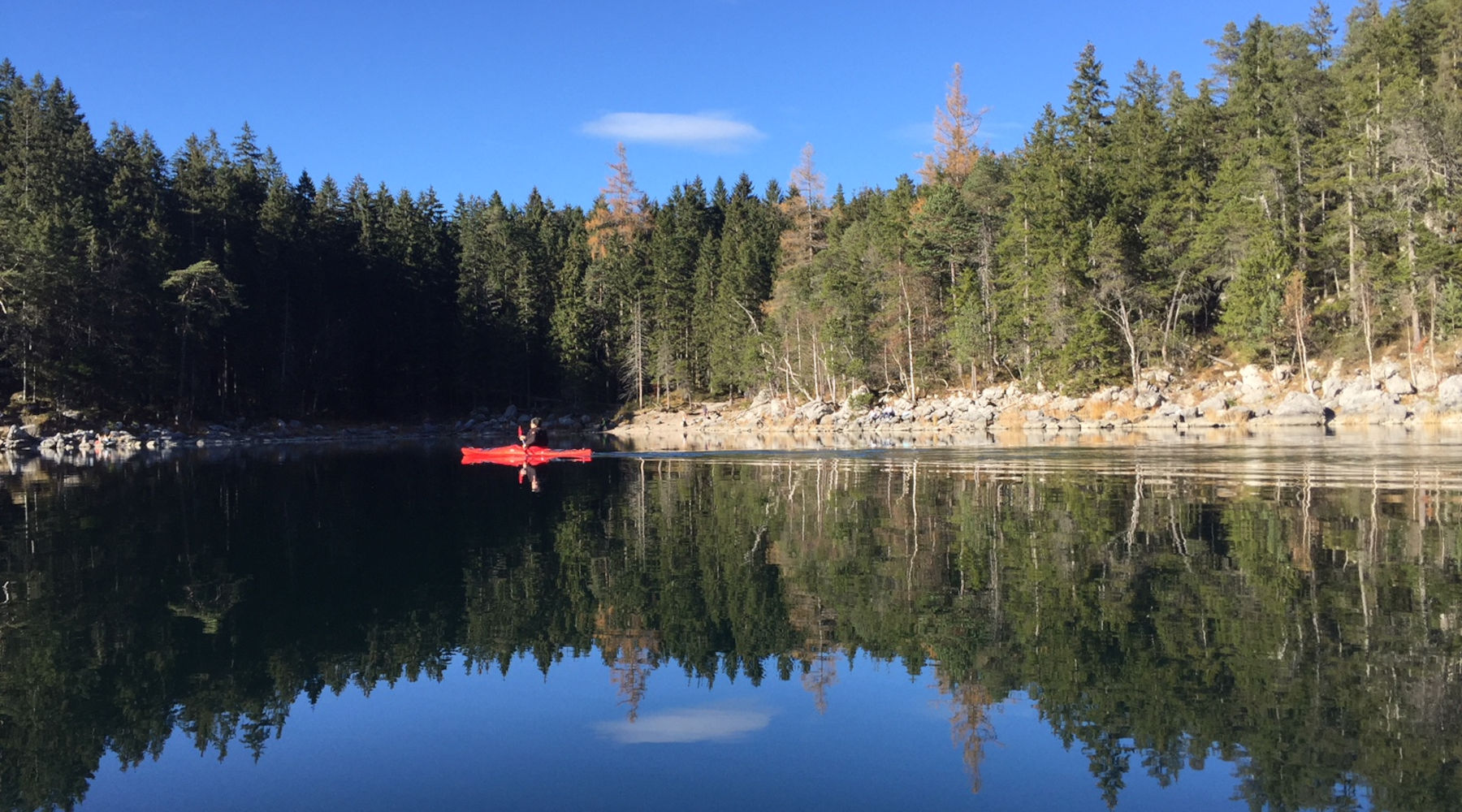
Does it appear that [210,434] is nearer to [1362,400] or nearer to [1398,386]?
[1362,400]

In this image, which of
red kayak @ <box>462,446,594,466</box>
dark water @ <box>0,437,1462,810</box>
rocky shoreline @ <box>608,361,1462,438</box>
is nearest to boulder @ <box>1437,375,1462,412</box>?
Result: rocky shoreline @ <box>608,361,1462,438</box>

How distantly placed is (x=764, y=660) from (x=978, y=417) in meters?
48.2

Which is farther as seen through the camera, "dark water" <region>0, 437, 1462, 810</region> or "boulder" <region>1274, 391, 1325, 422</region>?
"boulder" <region>1274, 391, 1325, 422</region>

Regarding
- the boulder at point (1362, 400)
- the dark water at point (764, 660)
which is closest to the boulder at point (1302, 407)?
the boulder at point (1362, 400)

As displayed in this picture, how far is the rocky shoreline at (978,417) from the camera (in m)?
43.4

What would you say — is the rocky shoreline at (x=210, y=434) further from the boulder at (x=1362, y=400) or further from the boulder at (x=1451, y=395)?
the boulder at (x=1451, y=395)

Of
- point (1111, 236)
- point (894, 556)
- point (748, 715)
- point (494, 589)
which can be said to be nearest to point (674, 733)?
point (748, 715)

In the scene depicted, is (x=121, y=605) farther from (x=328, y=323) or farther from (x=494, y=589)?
(x=328, y=323)

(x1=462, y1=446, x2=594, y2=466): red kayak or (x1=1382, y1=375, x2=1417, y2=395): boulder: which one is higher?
(x1=1382, y1=375, x2=1417, y2=395): boulder

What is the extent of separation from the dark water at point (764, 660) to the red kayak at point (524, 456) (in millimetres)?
17882

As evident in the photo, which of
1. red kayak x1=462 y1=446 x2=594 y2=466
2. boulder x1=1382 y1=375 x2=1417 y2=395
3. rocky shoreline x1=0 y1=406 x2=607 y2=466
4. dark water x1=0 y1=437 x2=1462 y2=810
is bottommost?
dark water x1=0 y1=437 x2=1462 y2=810

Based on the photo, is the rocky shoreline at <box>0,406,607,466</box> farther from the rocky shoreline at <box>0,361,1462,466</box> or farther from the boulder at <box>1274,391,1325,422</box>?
the boulder at <box>1274,391,1325,422</box>

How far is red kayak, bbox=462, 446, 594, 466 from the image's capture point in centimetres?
3816

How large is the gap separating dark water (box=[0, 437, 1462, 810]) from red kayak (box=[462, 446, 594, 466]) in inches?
704
